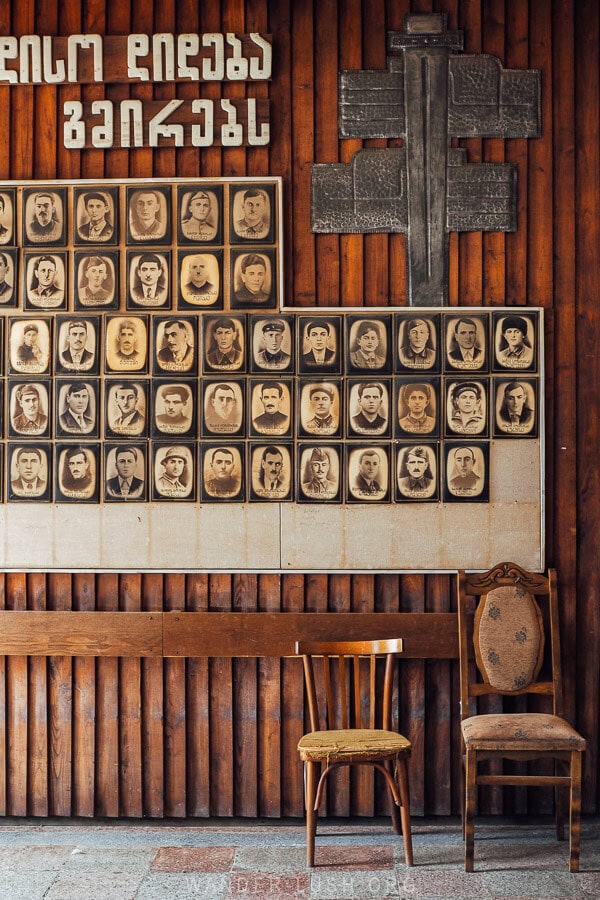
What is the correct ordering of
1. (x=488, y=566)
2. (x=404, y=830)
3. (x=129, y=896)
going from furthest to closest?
1. (x=488, y=566)
2. (x=404, y=830)
3. (x=129, y=896)

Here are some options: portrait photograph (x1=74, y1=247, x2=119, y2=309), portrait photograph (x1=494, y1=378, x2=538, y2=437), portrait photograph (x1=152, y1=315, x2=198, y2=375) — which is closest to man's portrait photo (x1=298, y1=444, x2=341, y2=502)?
portrait photograph (x1=152, y1=315, x2=198, y2=375)

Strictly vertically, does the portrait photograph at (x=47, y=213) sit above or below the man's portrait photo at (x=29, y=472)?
above

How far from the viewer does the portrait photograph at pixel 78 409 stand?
154 inches

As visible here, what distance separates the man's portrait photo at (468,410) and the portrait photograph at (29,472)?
73.2 inches

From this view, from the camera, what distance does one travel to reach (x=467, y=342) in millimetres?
3877

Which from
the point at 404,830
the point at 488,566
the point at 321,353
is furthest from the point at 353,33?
the point at 404,830

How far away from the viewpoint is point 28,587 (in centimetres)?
395

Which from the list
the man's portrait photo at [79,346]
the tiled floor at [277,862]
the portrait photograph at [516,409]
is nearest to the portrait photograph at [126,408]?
the man's portrait photo at [79,346]

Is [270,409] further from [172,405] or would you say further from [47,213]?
[47,213]

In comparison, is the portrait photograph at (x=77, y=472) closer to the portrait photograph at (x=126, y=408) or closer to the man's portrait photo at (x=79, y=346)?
the portrait photograph at (x=126, y=408)

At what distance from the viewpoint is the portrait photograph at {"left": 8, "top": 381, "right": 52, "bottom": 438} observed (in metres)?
3.93

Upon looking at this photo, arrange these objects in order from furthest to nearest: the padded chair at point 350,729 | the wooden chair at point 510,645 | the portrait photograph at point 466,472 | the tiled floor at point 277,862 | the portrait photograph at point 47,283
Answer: the portrait photograph at point 47,283, the portrait photograph at point 466,472, the wooden chair at point 510,645, the padded chair at point 350,729, the tiled floor at point 277,862

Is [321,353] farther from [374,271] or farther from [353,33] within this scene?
[353,33]

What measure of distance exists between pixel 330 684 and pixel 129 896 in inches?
46.9
